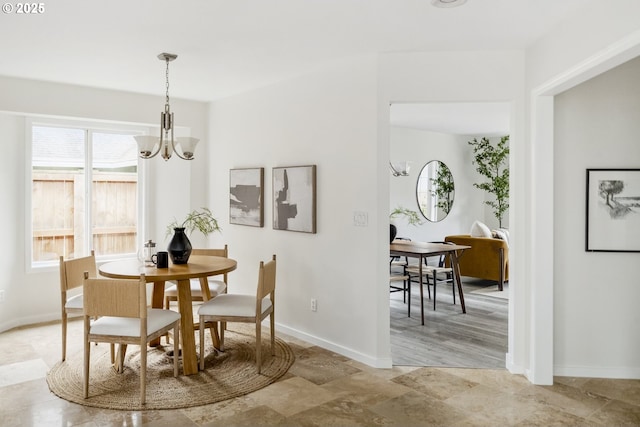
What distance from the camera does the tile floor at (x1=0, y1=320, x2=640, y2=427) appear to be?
9.39ft

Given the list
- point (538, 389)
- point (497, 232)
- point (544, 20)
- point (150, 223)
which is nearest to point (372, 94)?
point (544, 20)

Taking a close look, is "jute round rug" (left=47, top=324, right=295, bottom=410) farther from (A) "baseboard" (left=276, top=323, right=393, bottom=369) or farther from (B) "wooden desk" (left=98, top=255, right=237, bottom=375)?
(A) "baseboard" (left=276, top=323, right=393, bottom=369)

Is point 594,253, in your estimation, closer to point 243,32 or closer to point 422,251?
point 422,251

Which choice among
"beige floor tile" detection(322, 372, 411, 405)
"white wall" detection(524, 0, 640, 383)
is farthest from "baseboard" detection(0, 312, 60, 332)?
"white wall" detection(524, 0, 640, 383)

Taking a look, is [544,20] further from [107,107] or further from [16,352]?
[16,352]

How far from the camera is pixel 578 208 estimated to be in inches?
139

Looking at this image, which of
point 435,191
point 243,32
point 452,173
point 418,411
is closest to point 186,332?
point 418,411

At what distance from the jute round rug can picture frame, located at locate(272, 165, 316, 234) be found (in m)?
1.10

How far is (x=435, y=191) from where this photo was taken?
8.67 meters

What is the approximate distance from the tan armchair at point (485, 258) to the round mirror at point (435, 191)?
5.45ft

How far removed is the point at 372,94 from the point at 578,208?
5.68 feet

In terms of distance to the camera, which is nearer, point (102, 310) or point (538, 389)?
point (102, 310)

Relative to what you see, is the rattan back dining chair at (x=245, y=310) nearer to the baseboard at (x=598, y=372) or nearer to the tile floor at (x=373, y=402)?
the tile floor at (x=373, y=402)

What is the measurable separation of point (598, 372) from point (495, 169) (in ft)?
19.5
